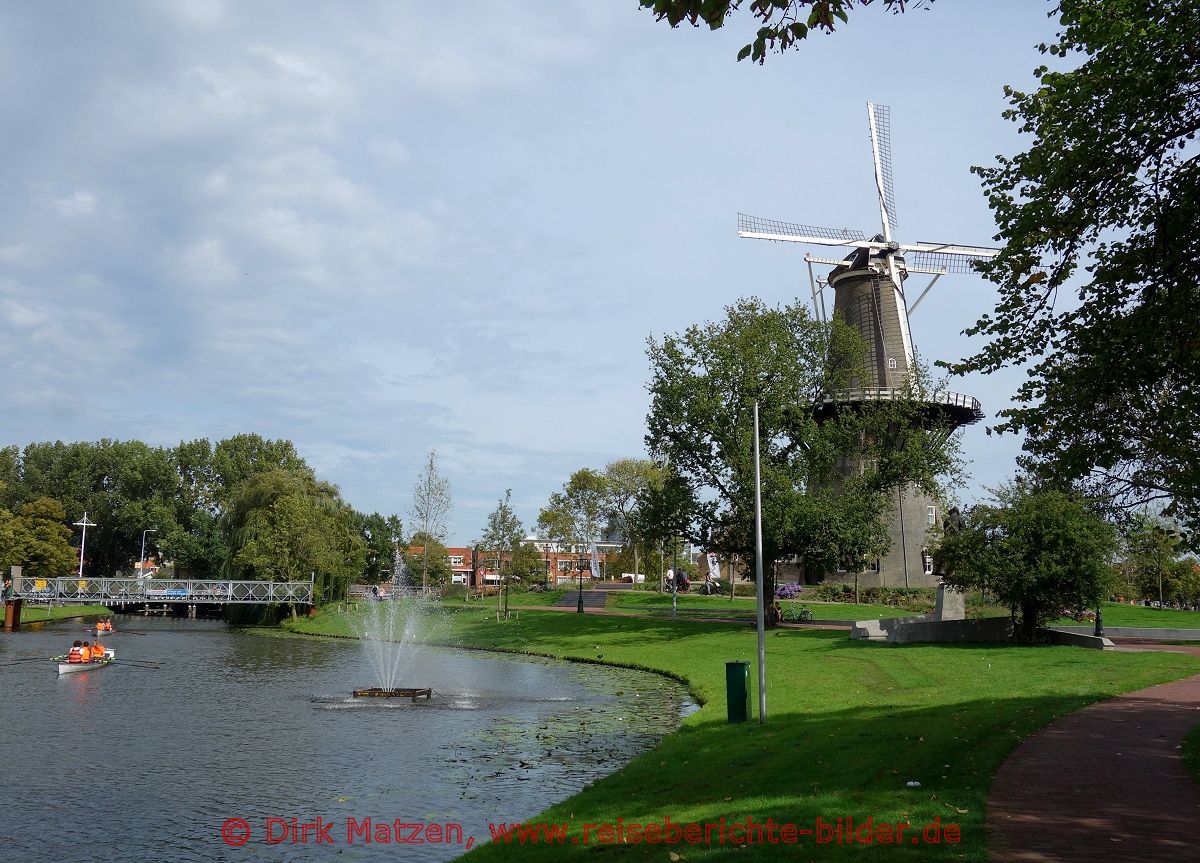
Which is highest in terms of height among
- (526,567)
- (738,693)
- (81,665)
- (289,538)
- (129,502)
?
(129,502)

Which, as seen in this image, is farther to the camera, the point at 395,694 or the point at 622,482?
the point at 622,482

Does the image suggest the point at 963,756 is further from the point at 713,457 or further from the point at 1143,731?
the point at 713,457

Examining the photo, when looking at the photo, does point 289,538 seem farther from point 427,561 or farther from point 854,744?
point 854,744

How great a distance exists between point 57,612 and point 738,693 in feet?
269

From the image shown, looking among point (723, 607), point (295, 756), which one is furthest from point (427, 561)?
point (295, 756)

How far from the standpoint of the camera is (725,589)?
8400 cm

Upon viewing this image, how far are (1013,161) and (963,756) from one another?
10.5m

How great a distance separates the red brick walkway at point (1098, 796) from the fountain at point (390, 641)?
18.3 m

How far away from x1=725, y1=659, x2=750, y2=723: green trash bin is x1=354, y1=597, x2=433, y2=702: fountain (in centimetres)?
1119

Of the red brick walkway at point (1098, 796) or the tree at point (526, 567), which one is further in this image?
the tree at point (526, 567)

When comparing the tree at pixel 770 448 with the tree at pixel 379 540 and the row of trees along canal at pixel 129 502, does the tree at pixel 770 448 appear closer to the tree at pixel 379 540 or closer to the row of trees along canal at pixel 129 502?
the row of trees along canal at pixel 129 502

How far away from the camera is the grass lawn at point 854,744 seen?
10836mm

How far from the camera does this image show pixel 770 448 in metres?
47.6

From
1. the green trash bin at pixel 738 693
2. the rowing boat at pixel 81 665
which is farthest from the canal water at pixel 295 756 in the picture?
Answer: the green trash bin at pixel 738 693
